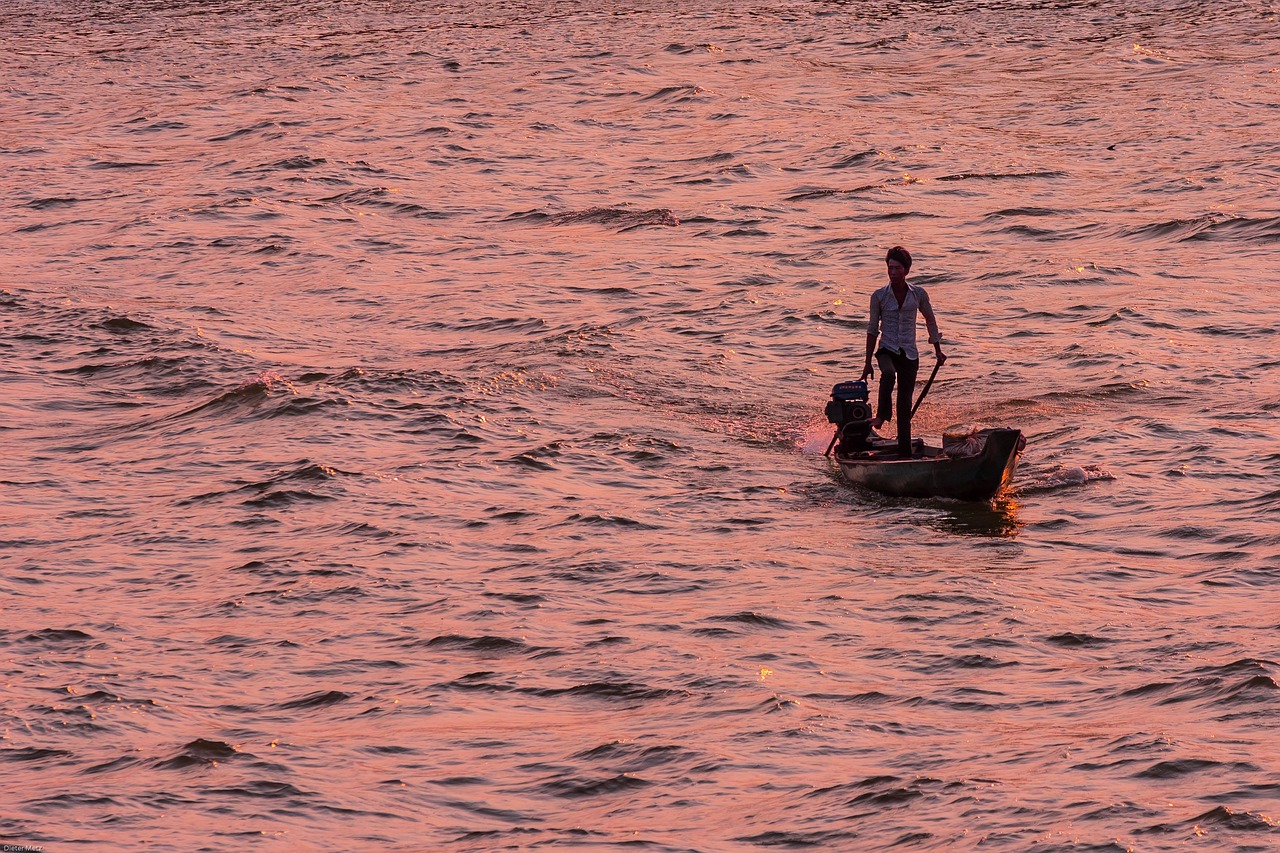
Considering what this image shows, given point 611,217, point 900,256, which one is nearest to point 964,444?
point 900,256

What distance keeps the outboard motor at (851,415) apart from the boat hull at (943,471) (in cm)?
13

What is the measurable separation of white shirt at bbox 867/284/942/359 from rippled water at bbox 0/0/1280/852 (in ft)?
4.99

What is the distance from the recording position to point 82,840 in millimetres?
10734

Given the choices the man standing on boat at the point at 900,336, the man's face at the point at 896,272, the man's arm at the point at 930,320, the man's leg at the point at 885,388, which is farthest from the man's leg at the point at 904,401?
the man's face at the point at 896,272

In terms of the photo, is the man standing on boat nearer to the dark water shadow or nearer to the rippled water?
the dark water shadow

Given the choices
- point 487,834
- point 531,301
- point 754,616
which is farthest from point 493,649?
point 531,301

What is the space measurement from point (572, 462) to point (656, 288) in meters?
7.06

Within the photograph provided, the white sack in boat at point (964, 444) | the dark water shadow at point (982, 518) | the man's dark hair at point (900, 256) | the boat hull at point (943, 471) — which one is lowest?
the dark water shadow at point (982, 518)

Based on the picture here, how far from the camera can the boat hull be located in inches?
625

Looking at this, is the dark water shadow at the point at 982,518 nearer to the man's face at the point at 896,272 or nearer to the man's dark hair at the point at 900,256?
the man's face at the point at 896,272

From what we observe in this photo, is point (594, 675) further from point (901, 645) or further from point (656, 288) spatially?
point (656, 288)

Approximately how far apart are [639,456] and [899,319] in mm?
3381

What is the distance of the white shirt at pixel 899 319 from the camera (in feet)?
54.1

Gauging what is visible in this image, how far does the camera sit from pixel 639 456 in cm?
1856
